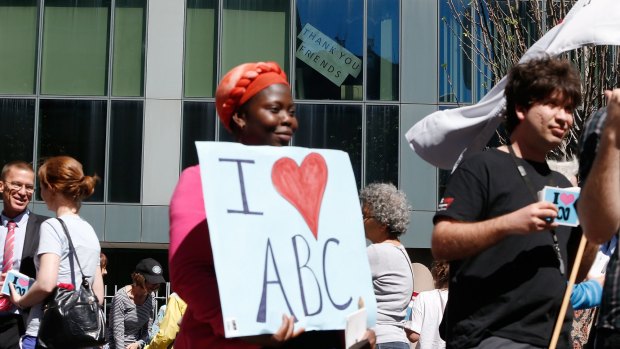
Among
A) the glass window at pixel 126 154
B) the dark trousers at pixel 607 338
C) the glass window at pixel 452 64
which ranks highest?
Result: the glass window at pixel 452 64

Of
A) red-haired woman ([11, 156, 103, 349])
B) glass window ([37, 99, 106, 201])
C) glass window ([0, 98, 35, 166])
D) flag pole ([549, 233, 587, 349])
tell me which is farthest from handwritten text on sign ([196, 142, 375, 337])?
glass window ([0, 98, 35, 166])

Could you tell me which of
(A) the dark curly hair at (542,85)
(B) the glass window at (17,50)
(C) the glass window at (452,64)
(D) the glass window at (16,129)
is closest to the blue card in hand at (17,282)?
(A) the dark curly hair at (542,85)

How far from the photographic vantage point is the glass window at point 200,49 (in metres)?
21.3

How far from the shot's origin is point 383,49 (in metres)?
21.2

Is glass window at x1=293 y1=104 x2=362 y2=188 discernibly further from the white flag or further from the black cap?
the white flag

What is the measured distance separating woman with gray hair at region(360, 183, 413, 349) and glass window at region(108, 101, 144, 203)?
14422 millimetres

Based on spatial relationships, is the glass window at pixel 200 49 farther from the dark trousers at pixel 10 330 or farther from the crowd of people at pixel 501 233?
the crowd of people at pixel 501 233

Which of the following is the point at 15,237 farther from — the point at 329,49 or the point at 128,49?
A: the point at 128,49

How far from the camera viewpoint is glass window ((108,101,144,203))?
2117cm

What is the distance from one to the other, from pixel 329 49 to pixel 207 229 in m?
17.7

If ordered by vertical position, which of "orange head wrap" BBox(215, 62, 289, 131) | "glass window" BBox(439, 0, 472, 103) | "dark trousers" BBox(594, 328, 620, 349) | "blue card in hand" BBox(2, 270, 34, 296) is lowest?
"dark trousers" BBox(594, 328, 620, 349)

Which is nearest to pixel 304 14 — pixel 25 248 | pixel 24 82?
pixel 24 82

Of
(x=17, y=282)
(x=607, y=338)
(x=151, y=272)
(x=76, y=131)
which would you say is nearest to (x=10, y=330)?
(x=17, y=282)

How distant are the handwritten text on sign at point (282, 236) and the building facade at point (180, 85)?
1732 cm
